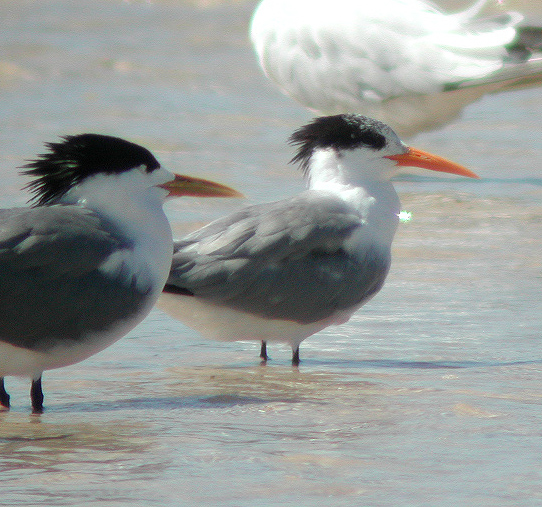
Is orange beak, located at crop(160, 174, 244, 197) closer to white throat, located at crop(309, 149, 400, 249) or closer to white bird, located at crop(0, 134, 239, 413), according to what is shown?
white bird, located at crop(0, 134, 239, 413)

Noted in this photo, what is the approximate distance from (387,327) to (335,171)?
0.66m

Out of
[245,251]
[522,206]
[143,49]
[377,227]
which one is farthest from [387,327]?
[143,49]

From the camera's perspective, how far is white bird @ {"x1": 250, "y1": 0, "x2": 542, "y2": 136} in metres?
8.52

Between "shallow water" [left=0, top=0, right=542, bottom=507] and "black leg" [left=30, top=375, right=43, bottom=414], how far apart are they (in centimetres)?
5

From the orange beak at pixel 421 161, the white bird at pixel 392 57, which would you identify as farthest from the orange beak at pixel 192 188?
the white bird at pixel 392 57

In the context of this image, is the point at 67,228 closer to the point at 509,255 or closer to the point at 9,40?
the point at 509,255

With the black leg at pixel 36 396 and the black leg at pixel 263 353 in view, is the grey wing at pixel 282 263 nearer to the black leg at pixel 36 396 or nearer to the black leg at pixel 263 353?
the black leg at pixel 263 353

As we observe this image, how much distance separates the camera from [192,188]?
4.25 meters

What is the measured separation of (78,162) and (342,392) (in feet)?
3.60

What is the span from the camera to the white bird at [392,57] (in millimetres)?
8516

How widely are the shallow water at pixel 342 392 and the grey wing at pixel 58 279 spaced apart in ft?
0.90

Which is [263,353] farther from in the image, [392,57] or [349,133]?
[392,57]

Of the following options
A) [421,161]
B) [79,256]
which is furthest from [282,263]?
[79,256]

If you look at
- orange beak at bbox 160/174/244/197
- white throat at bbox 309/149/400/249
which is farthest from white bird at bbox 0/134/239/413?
white throat at bbox 309/149/400/249
